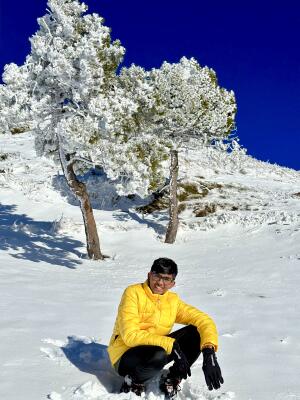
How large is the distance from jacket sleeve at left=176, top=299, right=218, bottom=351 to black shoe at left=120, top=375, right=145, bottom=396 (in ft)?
2.39

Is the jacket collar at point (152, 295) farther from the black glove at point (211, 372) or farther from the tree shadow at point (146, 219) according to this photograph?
the tree shadow at point (146, 219)

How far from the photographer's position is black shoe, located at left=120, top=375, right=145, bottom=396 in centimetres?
439

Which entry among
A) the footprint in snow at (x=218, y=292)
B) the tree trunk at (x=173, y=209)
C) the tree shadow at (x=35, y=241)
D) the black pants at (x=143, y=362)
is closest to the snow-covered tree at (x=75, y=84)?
the tree shadow at (x=35, y=241)

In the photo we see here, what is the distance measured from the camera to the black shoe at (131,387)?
439cm

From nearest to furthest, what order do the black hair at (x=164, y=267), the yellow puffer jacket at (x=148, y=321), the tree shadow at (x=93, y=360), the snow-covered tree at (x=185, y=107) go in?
the yellow puffer jacket at (x=148, y=321), the black hair at (x=164, y=267), the tree shadow at (x=93, y=360), the snow-covered tree at (x=185, y=107)

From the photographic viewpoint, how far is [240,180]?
26.4 m

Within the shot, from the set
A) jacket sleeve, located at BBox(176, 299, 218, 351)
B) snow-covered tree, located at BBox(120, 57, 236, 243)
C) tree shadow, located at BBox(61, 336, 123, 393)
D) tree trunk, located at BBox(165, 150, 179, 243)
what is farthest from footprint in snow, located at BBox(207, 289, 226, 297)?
tree trunk, located at BBox(165, 150, 179, 243)

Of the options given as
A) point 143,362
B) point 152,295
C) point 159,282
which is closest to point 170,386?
point 143,362

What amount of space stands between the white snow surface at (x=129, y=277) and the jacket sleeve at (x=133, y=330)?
53cm

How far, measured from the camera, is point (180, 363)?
14.2ft

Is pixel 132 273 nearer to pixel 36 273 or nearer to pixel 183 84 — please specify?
pixel 36 273

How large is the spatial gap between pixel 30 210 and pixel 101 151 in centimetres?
881

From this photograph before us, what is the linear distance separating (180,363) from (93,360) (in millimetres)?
1530

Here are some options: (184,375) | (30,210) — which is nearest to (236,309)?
(184,375)
